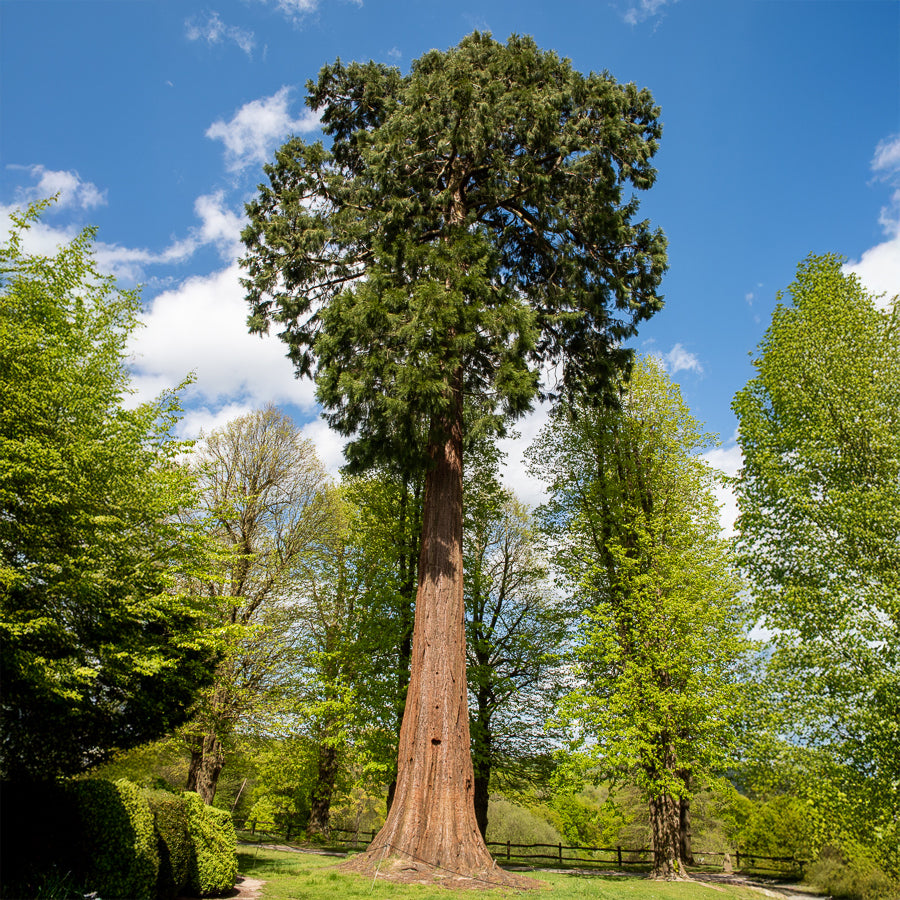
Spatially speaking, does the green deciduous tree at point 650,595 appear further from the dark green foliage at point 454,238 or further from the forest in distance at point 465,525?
the dark green foliage at point 454,238

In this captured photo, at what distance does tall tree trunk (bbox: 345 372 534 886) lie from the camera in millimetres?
7445

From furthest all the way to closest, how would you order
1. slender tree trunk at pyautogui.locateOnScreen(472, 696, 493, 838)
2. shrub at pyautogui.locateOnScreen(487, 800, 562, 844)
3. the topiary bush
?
shrub at pyautogui.locateOnScreen(487, 800, 562, 844), slender tree trunk at pyautogui.locateOnScreen(472, 696, 493, 838), the topiary bush

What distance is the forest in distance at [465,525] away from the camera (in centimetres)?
823

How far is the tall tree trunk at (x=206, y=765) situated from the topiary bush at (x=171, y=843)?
306 inches

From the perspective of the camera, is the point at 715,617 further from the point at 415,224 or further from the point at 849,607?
the point at 415,224

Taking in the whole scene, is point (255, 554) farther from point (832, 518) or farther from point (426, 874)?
point (832, 518)

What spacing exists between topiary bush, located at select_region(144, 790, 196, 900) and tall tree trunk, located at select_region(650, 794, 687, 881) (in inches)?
398

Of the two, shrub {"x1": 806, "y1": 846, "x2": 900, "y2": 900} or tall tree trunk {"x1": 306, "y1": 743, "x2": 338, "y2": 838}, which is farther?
tall tree trunk {"x1": 306, "y1": 743, "x2": 338, "y2": 838}

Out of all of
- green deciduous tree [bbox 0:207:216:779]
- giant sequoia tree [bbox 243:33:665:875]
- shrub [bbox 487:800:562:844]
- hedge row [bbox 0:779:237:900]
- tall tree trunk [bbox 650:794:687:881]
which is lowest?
shrub [bbox 487:800:562:844]

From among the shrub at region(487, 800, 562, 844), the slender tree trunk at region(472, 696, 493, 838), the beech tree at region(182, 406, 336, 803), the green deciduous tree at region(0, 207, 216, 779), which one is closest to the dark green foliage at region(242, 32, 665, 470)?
the green deciduous tree at region(0, 207, 216, 779)

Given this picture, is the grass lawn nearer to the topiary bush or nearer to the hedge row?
the topiary bush

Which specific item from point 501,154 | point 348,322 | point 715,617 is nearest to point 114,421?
point 348,322

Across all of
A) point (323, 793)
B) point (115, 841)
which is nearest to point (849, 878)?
point (323, 793)

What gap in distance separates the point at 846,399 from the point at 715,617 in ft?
18.0
